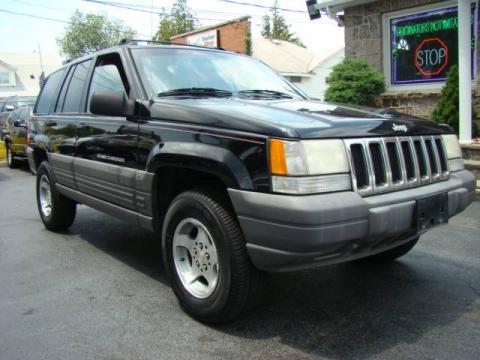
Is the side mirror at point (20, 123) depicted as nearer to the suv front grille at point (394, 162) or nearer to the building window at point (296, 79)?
the suv front grille at point (394, 162)

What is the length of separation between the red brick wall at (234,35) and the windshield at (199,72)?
16.5 m

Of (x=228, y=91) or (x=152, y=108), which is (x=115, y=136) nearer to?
(x=152, y=108)

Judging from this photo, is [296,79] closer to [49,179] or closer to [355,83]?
[355,83]

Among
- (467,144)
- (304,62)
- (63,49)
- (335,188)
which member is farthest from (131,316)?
(63,49)

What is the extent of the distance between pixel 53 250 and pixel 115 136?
5.81ft

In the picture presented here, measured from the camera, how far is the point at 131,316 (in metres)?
3.44

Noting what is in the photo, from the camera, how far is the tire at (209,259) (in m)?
2.97

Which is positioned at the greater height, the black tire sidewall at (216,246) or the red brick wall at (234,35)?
the red brick wall at (234,35)

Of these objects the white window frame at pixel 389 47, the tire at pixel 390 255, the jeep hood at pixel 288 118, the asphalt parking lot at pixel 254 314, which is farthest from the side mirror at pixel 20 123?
the tire at pixel 390 255

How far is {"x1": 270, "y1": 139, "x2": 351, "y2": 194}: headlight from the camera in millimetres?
2680

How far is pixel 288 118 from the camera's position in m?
2.98

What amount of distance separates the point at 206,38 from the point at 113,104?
60.9ft

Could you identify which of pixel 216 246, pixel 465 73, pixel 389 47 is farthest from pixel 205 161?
pixel 389 47

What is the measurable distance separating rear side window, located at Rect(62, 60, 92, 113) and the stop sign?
7729 millimetres
